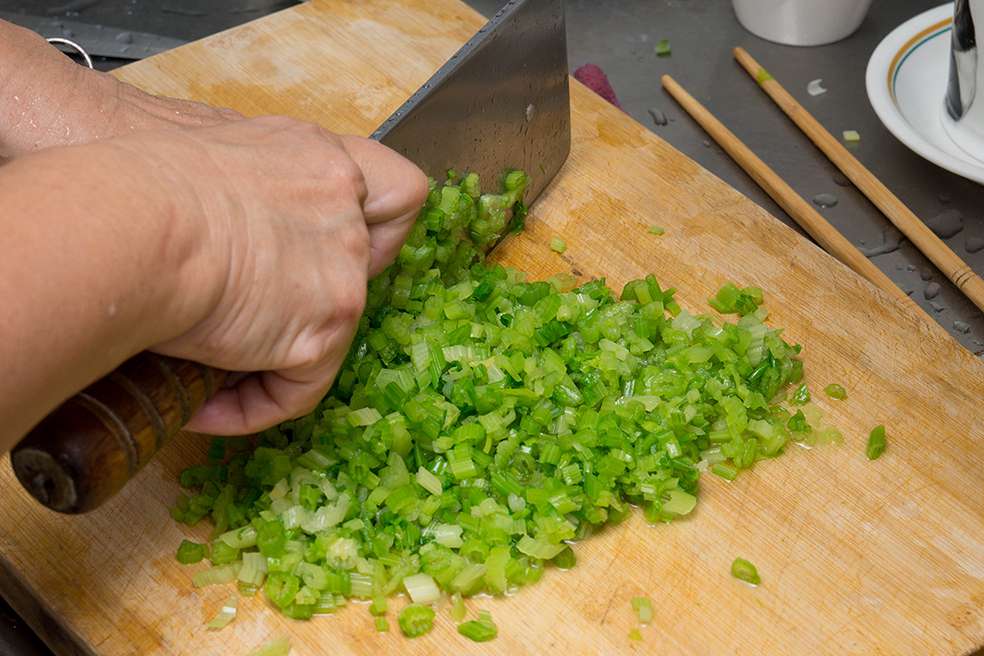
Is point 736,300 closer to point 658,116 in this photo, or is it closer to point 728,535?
point 728,535

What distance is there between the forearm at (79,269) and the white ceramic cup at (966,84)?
1.43 m

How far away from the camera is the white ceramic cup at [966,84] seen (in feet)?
6.29

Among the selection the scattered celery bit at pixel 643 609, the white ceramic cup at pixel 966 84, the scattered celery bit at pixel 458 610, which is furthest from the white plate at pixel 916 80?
the scattered celery bit at pixel 458 610

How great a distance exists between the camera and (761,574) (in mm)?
1461

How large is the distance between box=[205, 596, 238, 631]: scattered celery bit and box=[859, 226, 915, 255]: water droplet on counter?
1278 mm

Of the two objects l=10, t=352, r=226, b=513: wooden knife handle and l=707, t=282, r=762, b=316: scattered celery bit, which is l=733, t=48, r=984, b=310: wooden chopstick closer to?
l=707, t=282, r=762, b=316: scattered celery bit

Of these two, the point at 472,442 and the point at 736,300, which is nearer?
the point at 472,442

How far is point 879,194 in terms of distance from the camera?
2.05 metres

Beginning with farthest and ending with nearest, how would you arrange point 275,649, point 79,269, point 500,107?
point 500,107, point 275,649, point 79,269

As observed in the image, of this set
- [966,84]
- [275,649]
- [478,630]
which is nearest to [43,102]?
[275,649]

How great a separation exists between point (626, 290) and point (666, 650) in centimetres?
58

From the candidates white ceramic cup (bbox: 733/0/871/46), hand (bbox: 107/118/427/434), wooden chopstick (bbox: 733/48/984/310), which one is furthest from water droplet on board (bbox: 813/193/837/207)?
hand (bbox: 107/118/427/434)

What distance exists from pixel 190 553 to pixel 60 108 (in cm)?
61

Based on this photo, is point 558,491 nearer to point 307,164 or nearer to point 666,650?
point 666,650
